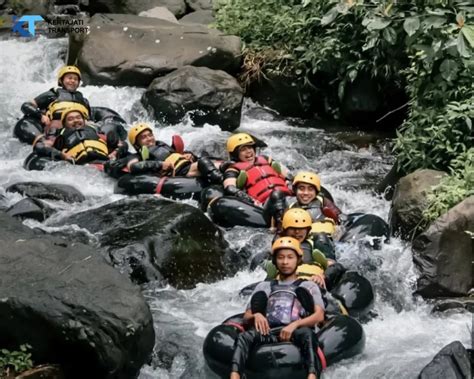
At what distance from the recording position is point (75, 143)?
382 inches

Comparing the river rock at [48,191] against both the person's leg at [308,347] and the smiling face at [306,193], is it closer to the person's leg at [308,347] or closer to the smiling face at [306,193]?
the smiling face at [306,193]

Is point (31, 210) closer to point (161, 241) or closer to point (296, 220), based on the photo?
point (161, 241)

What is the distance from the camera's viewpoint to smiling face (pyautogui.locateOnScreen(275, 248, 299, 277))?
5.59 m

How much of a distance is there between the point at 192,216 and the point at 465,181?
2.52 metres

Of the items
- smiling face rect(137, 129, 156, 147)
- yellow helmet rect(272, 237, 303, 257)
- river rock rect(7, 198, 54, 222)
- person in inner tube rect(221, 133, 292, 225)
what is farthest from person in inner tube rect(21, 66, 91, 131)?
yellow helmet rect(272, 237, 303, 257)

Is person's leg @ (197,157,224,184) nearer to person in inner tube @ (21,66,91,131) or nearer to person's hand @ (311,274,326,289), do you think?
person in inner tube @ (21,66,91,131)

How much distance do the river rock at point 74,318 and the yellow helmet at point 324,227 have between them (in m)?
2.67

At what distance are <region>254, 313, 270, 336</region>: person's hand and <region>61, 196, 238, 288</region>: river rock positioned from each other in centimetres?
142

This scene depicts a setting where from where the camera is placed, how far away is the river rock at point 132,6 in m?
15.6

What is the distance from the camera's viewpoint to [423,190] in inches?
280

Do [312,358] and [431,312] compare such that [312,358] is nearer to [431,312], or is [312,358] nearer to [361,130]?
[431,312]

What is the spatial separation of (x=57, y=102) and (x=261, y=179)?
358 centimetres

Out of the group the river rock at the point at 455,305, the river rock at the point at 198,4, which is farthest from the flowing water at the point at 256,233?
the river rock at the point at 198,4

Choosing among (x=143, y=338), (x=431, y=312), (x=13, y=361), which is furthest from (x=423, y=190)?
(x=13, y=361)
